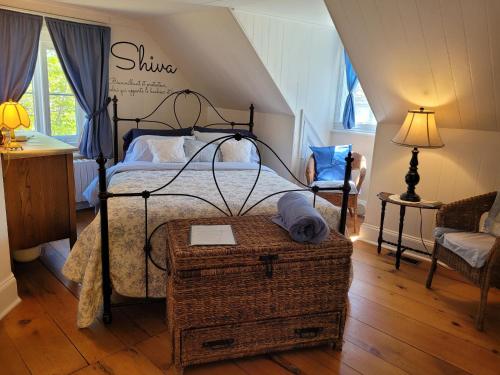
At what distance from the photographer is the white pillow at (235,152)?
12.9 ft

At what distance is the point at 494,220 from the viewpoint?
268 cm

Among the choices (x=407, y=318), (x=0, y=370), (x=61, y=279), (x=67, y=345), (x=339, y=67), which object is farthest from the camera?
(x=339, y=67)

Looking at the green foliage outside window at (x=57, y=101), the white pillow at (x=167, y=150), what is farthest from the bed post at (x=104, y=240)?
the green foliage outside window at (x=57, y=101)

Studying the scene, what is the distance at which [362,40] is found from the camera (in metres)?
2.87

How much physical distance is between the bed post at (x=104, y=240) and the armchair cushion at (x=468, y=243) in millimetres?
2062

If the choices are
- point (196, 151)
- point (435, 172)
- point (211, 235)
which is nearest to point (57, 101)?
point (196, 151)

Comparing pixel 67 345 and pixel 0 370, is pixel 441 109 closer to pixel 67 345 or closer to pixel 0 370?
pixel 67 345

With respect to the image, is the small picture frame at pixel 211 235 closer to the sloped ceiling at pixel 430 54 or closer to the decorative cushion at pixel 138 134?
the sloped ceiling at pixel 430 54

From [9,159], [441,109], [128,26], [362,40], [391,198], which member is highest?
[128,26]

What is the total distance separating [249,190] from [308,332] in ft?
3.64

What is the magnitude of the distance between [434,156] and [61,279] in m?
2.92

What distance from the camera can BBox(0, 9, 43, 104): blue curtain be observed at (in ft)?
11.3

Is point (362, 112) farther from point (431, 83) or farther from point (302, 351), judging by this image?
point (302, 351)

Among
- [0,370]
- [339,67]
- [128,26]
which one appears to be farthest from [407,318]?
[128,26]
